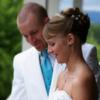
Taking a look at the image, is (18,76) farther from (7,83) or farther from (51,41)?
(7,83)

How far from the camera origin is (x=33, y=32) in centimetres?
285

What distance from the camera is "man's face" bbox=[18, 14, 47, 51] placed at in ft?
9.30

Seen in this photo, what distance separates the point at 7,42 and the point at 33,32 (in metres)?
4.20

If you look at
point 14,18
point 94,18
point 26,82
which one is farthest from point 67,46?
point 14,18

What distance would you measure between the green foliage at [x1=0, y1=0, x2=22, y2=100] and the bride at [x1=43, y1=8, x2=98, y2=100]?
4.48 meters

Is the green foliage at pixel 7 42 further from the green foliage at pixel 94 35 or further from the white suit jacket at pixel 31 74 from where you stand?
the white suit jacket at pixel 31 74

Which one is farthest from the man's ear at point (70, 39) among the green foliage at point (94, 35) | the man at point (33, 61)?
the green foliage at point (94, 35)

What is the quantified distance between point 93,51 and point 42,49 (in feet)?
1.06

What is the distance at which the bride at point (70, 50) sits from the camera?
2.35 metres

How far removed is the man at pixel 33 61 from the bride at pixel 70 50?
1.22ft

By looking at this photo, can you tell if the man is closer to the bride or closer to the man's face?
the man's face

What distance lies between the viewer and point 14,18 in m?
6.91

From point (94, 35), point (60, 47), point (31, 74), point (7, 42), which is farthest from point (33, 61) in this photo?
point (7, 42)

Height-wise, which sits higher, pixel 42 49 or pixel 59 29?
Answer: pixel 59 29
